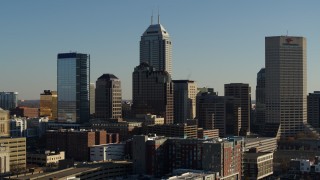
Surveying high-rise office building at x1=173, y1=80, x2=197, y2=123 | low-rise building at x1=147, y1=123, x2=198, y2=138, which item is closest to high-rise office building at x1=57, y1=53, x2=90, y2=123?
high-rise office building at x1=173, y1=80, x2=197, y2=123

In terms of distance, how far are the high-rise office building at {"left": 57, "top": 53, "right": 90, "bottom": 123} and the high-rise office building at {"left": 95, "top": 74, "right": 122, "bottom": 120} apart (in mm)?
9731

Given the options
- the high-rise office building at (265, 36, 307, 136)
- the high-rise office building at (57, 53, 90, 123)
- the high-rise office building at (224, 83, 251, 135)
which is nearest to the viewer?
the high-rise office building at (265, 36, 307, 136)

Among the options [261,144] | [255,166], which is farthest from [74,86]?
[255,166]

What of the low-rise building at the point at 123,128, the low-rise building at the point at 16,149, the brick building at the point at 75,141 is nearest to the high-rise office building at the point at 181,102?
the low-rise building at the point at 123,128

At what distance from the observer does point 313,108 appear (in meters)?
191

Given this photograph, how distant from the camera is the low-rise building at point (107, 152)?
117238mm

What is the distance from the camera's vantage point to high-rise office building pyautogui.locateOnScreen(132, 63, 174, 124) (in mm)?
173375

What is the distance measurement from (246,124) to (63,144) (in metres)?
67.0

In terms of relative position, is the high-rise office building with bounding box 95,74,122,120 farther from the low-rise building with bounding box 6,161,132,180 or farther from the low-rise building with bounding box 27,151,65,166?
the low-rise building with bounding box 6,161,132,180

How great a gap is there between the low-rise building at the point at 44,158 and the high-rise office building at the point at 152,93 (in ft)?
194

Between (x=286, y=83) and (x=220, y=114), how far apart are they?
20.9 metres

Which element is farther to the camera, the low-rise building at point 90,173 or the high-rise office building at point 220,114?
the high-rise office building at point 220,114

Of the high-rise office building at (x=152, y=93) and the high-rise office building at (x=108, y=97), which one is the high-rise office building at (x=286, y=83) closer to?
the high-rise office building at (x=152, y=93)

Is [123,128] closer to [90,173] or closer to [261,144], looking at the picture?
[261,144]
